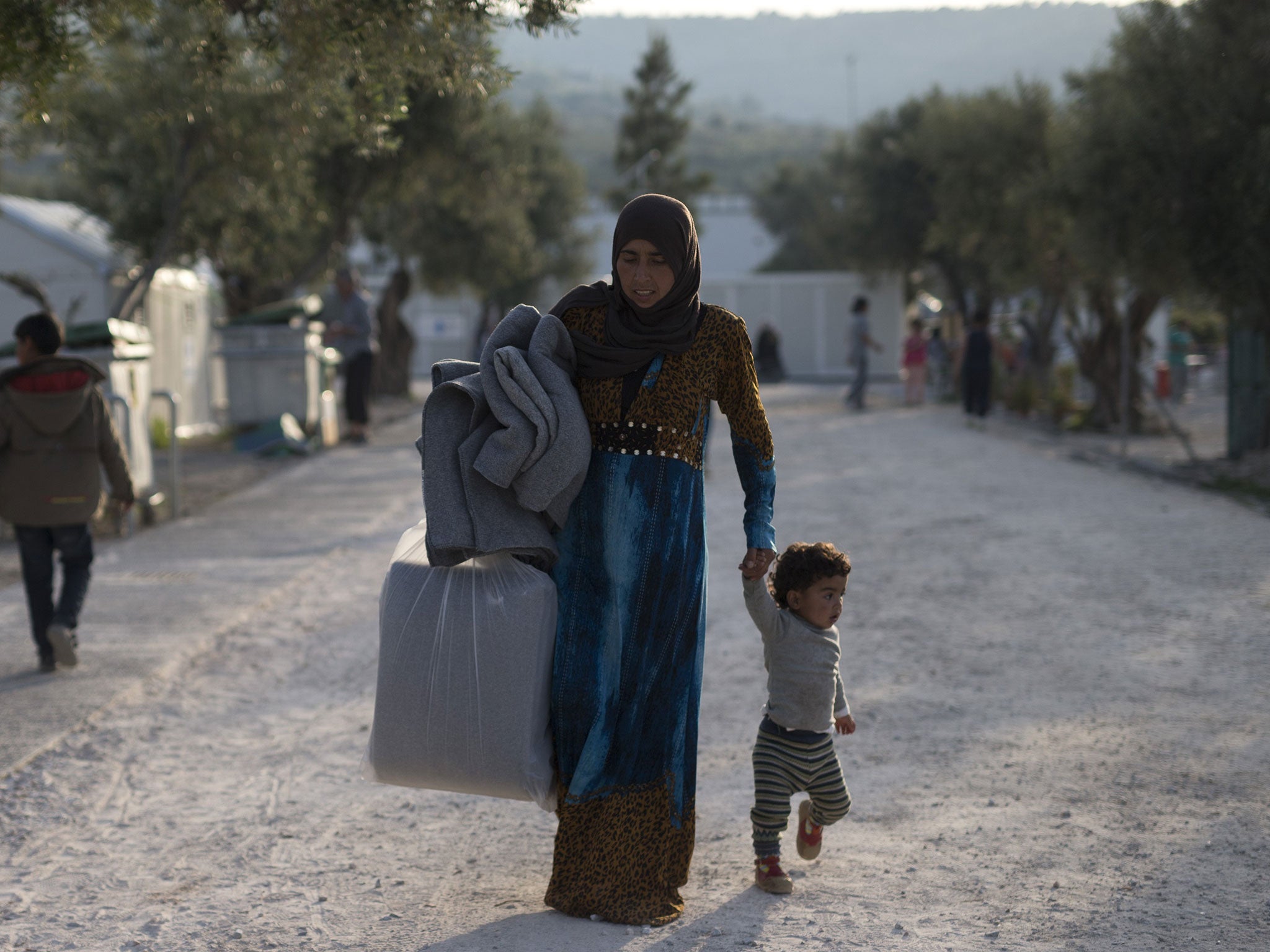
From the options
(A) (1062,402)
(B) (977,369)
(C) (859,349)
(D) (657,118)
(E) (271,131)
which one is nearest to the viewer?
(E) (271,131)

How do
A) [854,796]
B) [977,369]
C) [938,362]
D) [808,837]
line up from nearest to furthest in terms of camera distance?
1. [808,837]
2. [854,796]
3. [977,369]
4. [938,362]

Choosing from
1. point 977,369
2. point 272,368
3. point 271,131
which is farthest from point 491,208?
point 271,131

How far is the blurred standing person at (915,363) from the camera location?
23.3 m

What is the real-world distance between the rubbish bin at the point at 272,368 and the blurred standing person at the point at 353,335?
401 mm

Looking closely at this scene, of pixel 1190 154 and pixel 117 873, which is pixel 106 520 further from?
pixel 1190 154

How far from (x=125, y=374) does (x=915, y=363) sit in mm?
16299

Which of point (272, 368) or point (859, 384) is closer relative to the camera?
point (272, 368)

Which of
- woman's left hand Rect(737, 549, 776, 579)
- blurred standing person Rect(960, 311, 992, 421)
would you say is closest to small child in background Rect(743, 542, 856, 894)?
woman's left hand Rect(737, 549, 776, 579)

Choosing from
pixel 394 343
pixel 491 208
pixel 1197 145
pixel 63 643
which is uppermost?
pixel 491 208

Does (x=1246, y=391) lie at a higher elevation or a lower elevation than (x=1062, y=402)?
higher

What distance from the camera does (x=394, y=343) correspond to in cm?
2756

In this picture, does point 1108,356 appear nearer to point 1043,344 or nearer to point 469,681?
point 1043,344

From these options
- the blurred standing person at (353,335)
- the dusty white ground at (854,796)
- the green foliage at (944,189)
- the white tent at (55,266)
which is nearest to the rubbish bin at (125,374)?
the dusty white ground at (854,796)

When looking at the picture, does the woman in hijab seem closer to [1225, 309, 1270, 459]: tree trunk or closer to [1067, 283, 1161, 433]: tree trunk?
[1225, 309, 1270, 459]: tree trunk
